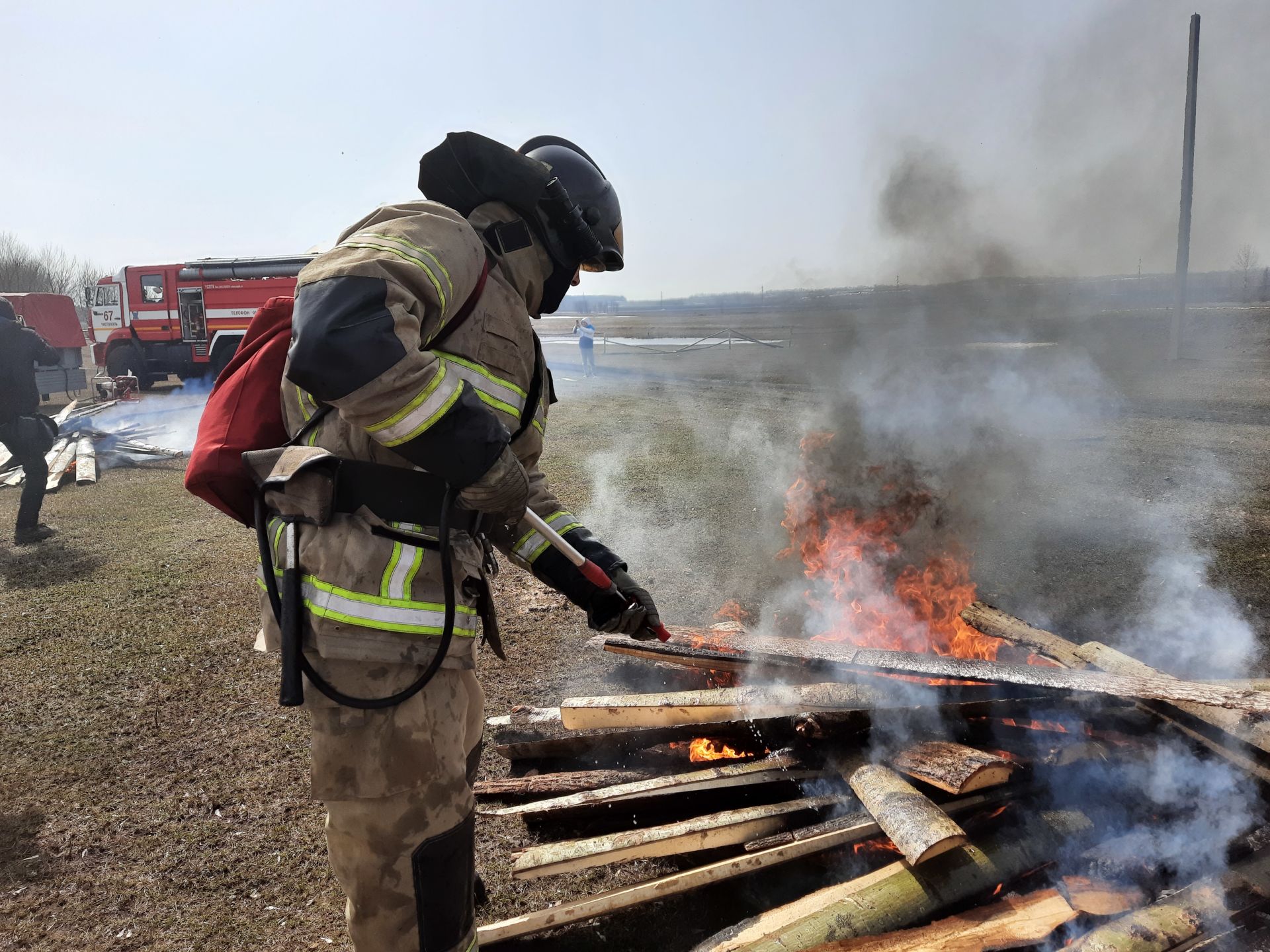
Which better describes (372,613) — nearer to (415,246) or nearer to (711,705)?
(415,246)

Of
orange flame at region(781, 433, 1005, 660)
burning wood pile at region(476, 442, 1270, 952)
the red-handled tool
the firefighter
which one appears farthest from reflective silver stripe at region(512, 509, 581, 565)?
orange flame at region(781, 433, 1005, 660)

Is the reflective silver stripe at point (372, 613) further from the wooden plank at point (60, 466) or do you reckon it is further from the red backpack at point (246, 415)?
the wooden plank at point (60, 466)

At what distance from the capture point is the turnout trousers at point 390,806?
1.82 meters

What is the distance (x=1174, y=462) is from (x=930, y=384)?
3.20m

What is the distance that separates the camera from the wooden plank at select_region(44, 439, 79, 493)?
1016cm

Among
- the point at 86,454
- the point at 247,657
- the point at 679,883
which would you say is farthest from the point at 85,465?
the point at 679,883

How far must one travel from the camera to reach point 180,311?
19344 millimetres

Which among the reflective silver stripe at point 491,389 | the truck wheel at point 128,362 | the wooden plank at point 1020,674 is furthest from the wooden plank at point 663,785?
the truck wheel at point 128,362

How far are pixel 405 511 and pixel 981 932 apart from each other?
6.79 feet

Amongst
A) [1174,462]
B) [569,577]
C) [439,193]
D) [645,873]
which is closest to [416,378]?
[439,193]

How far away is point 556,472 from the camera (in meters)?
9.60

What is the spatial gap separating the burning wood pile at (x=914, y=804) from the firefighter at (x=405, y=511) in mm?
836

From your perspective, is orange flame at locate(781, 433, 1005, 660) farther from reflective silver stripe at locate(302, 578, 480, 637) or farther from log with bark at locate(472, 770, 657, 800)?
reflective silver stripe at locate(302, 578, 480, 637)

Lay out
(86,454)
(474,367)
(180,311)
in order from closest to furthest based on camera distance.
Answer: (474,367) → (86,454) → (180,311)
